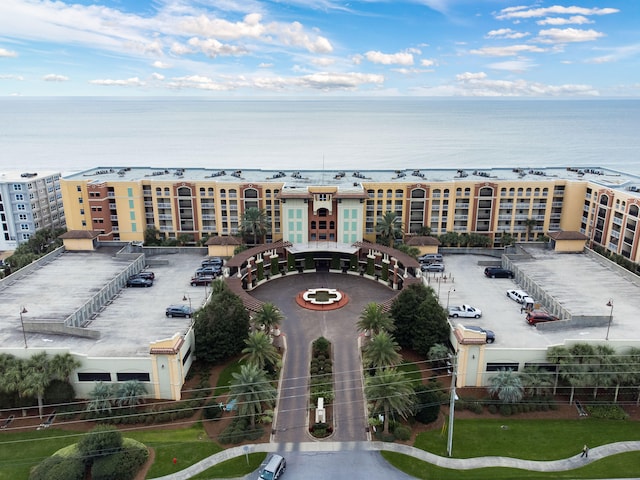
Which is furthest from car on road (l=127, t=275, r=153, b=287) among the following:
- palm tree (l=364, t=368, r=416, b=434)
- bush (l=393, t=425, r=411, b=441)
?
bush (l=393, t=425, r=411, b=441)

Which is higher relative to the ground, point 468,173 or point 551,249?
point 468,173

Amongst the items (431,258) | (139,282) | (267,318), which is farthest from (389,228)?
(139,282)

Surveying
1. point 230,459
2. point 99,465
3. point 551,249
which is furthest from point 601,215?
point 99,465

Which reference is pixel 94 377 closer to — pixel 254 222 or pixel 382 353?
pixel 382 353

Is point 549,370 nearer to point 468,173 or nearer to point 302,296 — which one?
point 302,296

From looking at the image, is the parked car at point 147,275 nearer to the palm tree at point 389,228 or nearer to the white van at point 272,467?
the white van at point 272,467

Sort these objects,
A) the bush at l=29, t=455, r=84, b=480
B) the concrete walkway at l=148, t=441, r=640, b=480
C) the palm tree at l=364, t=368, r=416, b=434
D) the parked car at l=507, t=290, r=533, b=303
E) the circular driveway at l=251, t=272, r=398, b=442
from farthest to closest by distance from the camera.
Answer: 1. the parked car at l=507, t=290, r=533, b=303
2. the circular driveway at l=251, t=272, r=398, b=442
3. the palm tree at l=364, t=368, r=416, b=434
4. the concrete walkway at l=148, t=441, r=640, b=480
5. the bush at l=29, t=455, r=84, b=480

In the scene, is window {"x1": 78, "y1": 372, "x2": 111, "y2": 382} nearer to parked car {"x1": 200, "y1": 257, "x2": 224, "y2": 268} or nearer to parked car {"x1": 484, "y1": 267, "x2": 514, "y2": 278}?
parked car {"x1": 200, "y1": 257, "x2": 224, "y2": 268}
